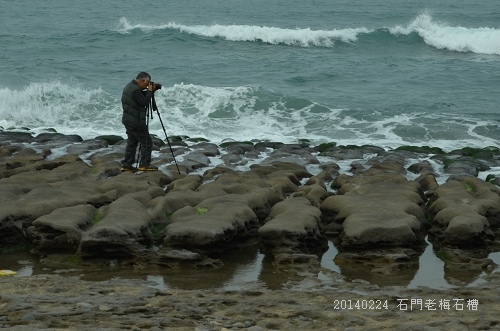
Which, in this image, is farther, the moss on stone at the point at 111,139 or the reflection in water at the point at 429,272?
the moss on stone at the point at 111,139

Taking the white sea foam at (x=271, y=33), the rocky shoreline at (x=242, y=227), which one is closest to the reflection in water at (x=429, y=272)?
the rocky shoreline at (x=242, y=227)

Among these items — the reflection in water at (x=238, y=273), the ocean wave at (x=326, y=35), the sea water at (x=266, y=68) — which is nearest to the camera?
the reflection in water at (x=238, y=273)

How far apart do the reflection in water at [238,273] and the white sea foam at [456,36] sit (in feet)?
94.0

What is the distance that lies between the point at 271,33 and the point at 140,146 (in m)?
24.6

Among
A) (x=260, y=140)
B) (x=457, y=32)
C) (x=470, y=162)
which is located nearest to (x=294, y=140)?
(x=260, y=140)

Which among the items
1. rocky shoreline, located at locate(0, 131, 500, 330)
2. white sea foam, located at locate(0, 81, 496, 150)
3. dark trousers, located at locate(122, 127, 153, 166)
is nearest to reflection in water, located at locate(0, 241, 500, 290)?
rocky shoreline, located at locate(0, 131, 500, 330)

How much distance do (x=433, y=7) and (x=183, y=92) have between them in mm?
27235

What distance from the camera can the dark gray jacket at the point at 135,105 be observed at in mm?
14664

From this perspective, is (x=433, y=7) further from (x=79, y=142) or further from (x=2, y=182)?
(x=2, y=182)

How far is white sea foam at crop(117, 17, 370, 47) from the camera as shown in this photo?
38250 mm

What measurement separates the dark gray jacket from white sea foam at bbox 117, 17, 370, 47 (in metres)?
23.7

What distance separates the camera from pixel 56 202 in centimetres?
1149

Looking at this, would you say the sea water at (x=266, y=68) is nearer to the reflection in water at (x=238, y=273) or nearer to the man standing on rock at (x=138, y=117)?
the man standing on rock at (x=138, y=117)

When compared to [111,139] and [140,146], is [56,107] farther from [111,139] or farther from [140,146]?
[140,146]
